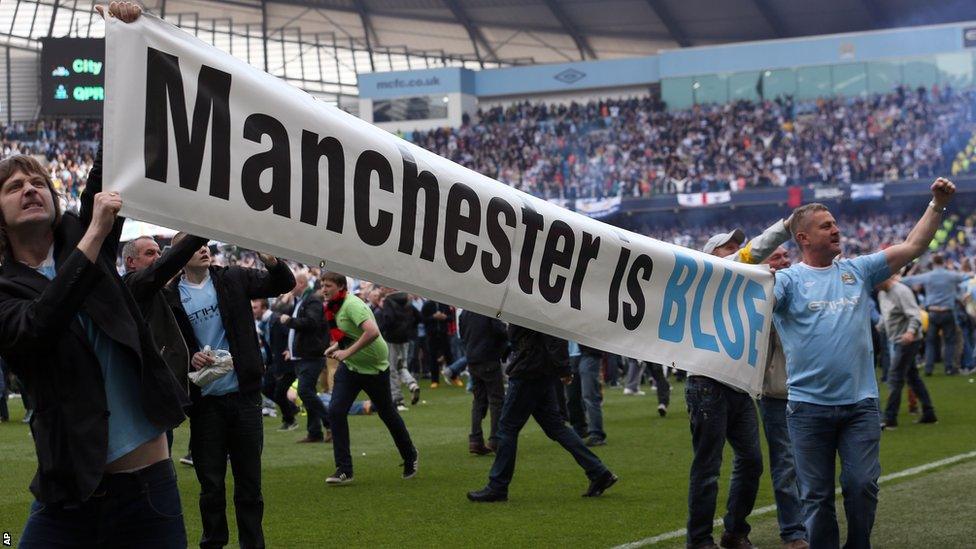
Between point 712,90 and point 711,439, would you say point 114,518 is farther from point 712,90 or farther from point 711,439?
point 712,90

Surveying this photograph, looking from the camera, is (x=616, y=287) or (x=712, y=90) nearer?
(x=616, y=287)

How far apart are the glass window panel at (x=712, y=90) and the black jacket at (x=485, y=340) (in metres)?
44.1

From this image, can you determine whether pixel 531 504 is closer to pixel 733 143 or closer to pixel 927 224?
pixel 927 224

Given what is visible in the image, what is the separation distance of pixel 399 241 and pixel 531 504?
4.97 metres

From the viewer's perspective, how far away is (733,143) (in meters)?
50.7

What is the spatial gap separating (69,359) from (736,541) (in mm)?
4754

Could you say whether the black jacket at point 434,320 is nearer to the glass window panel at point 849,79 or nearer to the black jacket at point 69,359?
the black jacket at point 69,359

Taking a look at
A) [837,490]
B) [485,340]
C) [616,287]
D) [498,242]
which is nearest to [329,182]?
[498,242]

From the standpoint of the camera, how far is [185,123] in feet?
13.0

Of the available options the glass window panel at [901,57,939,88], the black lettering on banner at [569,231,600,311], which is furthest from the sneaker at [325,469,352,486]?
the glass window panel at [901,57,939,88]

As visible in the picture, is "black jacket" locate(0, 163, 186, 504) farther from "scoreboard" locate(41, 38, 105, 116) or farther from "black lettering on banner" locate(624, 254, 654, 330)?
"scoreboard" locate(41, 38, 105, 116)

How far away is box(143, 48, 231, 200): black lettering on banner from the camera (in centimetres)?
388

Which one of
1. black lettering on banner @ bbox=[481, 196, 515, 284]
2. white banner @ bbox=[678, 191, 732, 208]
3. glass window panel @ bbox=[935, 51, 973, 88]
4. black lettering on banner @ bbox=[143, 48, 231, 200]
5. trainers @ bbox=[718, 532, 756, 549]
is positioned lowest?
trainers @ bbox=[718, 532, 756, 549]

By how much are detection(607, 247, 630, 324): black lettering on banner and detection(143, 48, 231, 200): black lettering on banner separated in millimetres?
1967
